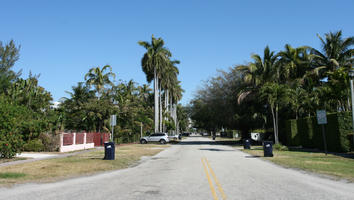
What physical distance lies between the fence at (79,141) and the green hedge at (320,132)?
21.1 metres

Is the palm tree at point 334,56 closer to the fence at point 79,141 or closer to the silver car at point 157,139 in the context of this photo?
the silver car at point 157,139

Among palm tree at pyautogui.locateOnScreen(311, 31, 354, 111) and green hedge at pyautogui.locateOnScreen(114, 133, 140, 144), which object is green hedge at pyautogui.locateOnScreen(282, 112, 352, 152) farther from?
green hedge at pyautogui.locateOnScreen(114, 133, 140, 144)

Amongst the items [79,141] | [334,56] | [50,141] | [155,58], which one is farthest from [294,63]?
[50,141]

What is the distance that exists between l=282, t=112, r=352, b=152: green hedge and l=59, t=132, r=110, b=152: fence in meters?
21.1

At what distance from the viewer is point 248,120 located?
1501 inches

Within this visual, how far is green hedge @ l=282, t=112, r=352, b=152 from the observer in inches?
838

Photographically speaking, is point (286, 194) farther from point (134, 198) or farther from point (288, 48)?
point (288, 48)

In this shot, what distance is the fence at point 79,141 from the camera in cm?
2481

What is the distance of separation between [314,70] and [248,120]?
33.0ft

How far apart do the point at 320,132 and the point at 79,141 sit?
859 inches

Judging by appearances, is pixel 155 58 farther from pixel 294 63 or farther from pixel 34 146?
pixel 34 146

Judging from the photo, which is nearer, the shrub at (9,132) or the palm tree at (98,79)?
the shrub at (9,132)

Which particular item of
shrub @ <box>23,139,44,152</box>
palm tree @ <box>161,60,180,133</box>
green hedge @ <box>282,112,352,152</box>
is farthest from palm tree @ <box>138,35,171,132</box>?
shrub @ <box>23,139,44,152</box>

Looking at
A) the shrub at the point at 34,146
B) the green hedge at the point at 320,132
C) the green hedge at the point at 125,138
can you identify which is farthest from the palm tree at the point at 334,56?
the shrub at the point at 34,146
